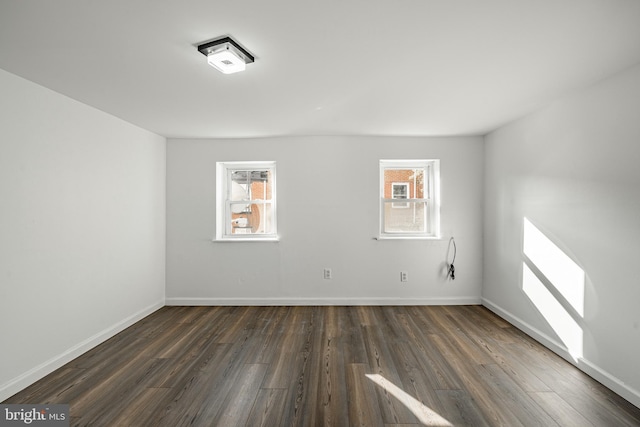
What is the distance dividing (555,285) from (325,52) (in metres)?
2.87

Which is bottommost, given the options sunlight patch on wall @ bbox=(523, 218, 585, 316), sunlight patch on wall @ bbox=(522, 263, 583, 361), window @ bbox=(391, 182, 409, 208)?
sunlight patch on wall @ bbox=(522, 263, 583, 361)

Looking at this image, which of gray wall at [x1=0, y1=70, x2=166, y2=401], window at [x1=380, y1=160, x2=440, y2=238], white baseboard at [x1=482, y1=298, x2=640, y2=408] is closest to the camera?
white baseboard at [x1=482, y1=298, x2=640, y2=408]

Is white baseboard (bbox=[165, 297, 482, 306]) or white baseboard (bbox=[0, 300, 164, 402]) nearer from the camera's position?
white baseboard (bbox=[0, 300, 164, 402])

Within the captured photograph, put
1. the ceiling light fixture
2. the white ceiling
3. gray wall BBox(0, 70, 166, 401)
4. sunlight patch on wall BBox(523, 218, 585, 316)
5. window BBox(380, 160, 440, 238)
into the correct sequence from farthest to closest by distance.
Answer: window BBox(380, 160, 440, 238) < sunlight patch on wall BBox(523, 218, 585, 316) < gray wall BBox(0, 70, 166, 401) < the ceiling light fixture < the white ceiling

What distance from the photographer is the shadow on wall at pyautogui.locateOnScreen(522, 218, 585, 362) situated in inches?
104

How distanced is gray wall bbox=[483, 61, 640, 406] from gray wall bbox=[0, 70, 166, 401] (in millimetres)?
4379

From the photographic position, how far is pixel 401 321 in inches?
146

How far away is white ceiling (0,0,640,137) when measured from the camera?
1.61m

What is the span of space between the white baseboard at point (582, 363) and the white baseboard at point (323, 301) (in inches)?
25.0

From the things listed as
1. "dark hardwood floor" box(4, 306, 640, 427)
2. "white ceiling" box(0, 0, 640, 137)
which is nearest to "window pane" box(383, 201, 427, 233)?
"dark hardwood floor" box(4, 306, 640, 427)

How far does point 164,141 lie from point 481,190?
14.7 feet

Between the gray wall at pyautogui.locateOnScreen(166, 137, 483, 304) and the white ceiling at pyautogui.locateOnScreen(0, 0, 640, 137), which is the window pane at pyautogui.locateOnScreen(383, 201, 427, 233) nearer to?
the gray wall at pyautogui.locateOnScreen(166, 137, 483, 304)

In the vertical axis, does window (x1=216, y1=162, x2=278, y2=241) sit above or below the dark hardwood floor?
above

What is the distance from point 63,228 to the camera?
276 cm
